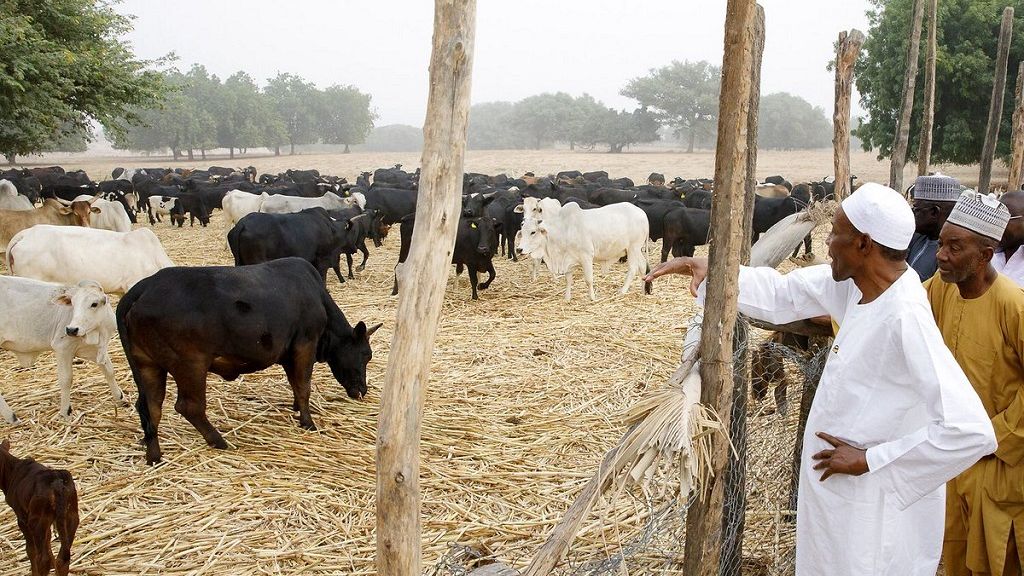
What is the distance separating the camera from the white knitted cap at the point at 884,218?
2541 mm

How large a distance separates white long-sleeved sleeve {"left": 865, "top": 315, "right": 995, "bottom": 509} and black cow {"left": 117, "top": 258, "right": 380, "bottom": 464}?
4638 millimetres

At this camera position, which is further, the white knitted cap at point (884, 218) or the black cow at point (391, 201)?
the black cow at point (391, 201)

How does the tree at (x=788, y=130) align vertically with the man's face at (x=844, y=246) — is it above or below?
above

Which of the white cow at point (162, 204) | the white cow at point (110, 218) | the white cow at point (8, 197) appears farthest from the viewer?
the white cow at point (162, 204)

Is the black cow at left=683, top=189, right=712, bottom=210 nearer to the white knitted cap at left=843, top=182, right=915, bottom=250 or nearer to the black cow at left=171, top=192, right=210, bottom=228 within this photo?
the black cow at left=171, top=192, right=210, bottom=228

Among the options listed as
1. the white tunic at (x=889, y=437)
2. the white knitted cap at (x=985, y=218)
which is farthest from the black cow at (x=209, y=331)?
the white knitted cap at (x=985, y=218)

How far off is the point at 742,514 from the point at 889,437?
1.02 m

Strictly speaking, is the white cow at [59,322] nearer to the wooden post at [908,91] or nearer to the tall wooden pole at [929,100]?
the wooden post at [908,91]

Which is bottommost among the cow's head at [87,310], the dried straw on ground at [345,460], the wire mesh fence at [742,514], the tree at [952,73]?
the dried straw on ground at [345,460]

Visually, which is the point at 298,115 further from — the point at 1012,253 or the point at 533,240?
the point at 1012,253

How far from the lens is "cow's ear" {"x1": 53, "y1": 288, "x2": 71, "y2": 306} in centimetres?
629

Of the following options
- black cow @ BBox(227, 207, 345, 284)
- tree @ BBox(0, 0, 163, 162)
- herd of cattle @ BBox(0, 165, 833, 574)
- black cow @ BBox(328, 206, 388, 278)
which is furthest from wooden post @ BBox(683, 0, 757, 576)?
tree @ BBox(0, 0, 163, 162)

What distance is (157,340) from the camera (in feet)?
17.9

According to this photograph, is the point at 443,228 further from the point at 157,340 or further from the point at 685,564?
the point at 157,340
